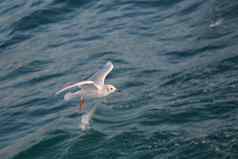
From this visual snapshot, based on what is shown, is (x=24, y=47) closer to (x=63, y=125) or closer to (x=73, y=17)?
(x=73, y=17)

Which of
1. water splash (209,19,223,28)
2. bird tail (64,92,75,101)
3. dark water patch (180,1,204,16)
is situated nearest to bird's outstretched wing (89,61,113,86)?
bird tail (64,92,75,101)

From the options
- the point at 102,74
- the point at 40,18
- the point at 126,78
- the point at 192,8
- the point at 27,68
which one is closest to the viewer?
the point at 102,74

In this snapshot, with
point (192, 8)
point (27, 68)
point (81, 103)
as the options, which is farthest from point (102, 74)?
point (192, 8)

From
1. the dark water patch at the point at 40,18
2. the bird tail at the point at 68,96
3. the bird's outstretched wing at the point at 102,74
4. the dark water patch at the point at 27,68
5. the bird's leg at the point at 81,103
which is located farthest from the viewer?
the dark water patch at the point at 40,18

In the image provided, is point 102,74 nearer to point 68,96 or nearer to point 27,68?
point 68,96

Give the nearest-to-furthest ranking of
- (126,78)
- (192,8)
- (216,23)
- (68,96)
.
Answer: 1. (68,96)
2. (126,78)
3. (216,23)
4. (192,8)

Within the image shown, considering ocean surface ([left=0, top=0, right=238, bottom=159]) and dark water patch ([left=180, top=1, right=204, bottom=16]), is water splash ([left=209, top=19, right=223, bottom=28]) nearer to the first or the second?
ocean surface ([left=0, top=0, right=238, bottom=159])

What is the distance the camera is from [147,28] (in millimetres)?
17312

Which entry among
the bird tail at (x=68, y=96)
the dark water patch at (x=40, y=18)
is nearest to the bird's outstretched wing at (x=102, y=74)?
the bird tail at (x=68, y=96)

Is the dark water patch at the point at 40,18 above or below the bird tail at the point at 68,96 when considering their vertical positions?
above

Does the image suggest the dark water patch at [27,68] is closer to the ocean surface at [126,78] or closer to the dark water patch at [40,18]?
the ocean surface at [126,78]

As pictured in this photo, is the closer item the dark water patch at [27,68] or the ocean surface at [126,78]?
the ocean surface at [126,78]

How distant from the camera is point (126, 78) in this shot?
14445mm

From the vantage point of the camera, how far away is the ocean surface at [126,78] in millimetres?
11078
